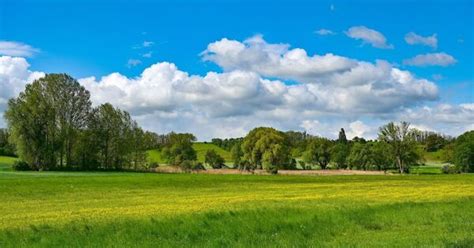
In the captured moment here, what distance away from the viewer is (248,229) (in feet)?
69.2

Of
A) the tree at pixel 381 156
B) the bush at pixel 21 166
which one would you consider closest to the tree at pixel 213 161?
the tree at pixel 381 156

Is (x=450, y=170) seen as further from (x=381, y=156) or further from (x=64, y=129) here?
(x=64, y=129)

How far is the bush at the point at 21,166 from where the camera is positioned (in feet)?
359

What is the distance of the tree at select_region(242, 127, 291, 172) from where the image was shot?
423 feet

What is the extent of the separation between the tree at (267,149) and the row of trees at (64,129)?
2759 cm

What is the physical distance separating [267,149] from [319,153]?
46.7 meters

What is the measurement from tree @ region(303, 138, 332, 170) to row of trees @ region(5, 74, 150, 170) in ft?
208

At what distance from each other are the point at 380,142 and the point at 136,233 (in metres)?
135

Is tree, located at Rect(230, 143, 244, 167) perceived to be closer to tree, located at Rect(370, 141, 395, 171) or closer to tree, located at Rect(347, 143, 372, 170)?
tree, located at Rect(347, 143, 372, 170)

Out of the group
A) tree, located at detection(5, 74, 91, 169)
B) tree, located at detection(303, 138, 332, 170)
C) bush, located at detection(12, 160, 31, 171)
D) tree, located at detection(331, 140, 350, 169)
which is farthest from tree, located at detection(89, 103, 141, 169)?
tree, located at detection(331, 140, 350, 169)

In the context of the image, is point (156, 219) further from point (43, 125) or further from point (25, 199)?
point (43, 125)

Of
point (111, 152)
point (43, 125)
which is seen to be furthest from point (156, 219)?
point (111, 152)

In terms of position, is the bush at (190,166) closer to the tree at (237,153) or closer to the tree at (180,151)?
the tree at (180,151)

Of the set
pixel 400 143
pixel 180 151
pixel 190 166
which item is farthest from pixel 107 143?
pixel 400 143
